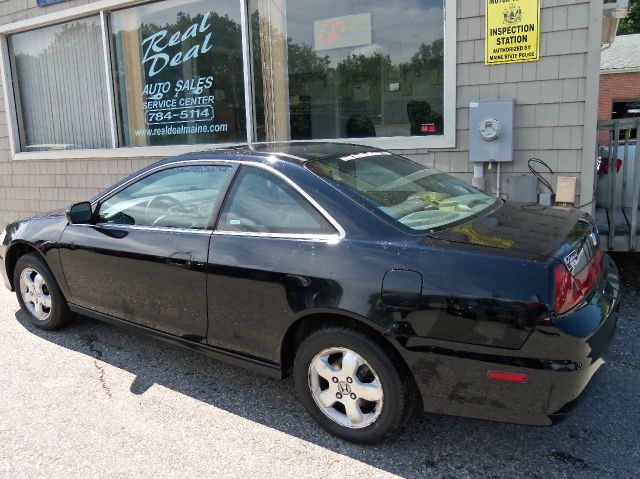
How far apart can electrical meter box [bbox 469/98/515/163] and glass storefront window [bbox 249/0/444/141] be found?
45cm

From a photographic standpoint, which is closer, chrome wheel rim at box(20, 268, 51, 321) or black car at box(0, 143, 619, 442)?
black car at box(0, 143, 619, 442)

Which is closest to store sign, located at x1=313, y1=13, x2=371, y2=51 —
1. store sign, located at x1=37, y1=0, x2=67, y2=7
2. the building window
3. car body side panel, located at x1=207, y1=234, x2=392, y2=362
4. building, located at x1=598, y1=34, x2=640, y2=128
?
the building window

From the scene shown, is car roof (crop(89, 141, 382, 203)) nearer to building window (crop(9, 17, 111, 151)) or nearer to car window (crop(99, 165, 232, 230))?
car window (crop(99, 165, 232, 230))

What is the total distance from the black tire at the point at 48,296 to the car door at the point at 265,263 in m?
1.73

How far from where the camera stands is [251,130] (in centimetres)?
677

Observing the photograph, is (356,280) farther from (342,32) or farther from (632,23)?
(632,23)

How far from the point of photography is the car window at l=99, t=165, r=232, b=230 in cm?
328

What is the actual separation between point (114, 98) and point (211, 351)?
19.2 feet

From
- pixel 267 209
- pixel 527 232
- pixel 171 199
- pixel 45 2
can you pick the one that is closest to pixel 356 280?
pixel 267 209

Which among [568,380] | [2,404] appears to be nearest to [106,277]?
[2,404]

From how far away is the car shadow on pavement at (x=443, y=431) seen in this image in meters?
2.58

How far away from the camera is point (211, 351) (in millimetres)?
3219

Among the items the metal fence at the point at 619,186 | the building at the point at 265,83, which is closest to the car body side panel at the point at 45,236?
the building at the point at 265,83

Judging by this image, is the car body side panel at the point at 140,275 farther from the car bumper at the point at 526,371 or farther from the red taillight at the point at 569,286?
the red taillight at the point at 569,286
